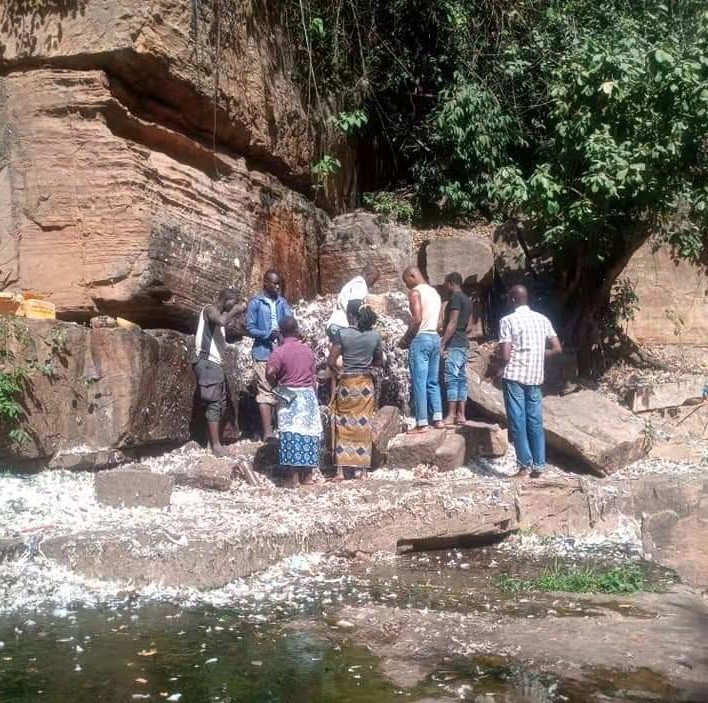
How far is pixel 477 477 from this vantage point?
8562 mm

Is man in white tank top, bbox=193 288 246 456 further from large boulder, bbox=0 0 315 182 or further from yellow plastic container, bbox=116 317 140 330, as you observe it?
large boulder, bbox=0 0 315 182

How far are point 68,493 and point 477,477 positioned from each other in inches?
142

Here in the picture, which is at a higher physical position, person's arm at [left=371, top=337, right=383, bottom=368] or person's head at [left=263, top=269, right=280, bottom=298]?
person's head at [left=263, top=269, right=280, bottom=298]

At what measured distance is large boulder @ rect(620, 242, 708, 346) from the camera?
13133 mm

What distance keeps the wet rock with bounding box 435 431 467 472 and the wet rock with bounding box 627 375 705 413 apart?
3276 millimetres

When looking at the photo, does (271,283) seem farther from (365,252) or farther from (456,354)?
(365,252)

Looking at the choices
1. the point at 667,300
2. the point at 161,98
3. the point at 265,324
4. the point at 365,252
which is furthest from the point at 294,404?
the point at 667,300

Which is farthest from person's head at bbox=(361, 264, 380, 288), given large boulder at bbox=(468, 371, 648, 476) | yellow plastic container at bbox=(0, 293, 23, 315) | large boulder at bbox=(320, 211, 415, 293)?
yellow plastic container at bbox=(0, 293, 23, 315)

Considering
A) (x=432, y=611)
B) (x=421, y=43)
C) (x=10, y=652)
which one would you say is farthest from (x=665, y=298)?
(x=10, y=652)

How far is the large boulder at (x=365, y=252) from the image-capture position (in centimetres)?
1172

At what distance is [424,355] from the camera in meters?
9.00

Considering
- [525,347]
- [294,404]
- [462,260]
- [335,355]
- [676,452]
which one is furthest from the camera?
[462,260]

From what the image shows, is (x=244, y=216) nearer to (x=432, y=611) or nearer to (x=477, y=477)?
(x=477, y=477)

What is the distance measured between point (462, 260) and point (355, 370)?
383cm
